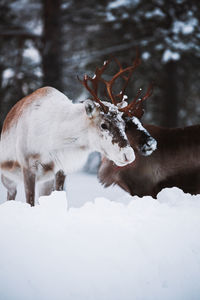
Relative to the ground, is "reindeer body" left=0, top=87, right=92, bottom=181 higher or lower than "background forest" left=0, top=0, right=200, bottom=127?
higher

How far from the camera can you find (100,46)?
6.68m

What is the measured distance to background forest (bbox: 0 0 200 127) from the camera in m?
5.50

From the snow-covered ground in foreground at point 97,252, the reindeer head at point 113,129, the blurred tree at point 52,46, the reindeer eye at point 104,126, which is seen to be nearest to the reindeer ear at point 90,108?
the reindeer head at point 113,129

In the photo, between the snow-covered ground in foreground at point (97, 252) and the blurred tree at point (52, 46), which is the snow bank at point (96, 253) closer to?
the snow-covered ground in foreground at point (97, 252)

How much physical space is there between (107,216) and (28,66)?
162 inches

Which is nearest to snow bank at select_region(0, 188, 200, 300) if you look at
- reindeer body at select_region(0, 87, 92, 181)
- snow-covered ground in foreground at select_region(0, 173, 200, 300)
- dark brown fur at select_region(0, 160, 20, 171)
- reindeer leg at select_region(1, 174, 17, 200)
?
snow-covered ground in foreground at select_region(0, 173, 200, 300)

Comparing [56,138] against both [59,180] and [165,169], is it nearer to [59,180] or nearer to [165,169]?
[59,180]

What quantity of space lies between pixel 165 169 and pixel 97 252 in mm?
1642

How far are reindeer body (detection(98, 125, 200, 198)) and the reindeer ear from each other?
2.31ft

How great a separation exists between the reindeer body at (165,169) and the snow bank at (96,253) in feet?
3.00

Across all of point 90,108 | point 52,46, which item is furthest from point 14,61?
point 90,108

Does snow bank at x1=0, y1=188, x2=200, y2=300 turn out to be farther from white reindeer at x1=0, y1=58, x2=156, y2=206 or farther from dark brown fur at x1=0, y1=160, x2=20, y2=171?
dark brown fur at x1=0, y1=160, x2=20, y2=171

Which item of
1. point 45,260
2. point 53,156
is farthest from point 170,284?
point 53,156

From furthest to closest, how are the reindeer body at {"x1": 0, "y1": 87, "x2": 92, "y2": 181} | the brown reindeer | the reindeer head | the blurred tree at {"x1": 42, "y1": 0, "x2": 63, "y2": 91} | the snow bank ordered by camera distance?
the blurred tree at {"x1": 42, "y1": 0, "x2": 63, "y2": 91} → the brown reindeer → the reindeer body at {"x1": 0, "y1": 87, "x2": 92, "y2": 181} → the reindeer head → the snow bank
